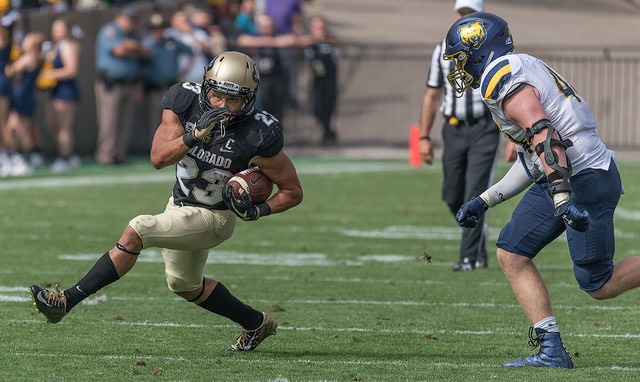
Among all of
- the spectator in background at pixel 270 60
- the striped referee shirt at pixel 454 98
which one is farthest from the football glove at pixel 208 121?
the spectator in background at pixel 270 60

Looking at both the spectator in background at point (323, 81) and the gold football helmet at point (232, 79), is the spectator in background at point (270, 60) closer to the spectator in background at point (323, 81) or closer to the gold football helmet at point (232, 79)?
the spectator in background at point (323, 81)

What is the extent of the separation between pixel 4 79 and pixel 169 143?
1098cm

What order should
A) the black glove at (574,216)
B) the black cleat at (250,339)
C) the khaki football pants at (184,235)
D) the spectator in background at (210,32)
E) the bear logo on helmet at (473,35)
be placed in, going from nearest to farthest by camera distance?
the black glove at (574,216)
the bear logo on helmet at (473,35)
the khaki football pants at (184,235)
the black cleat at (250,339)
the spectator in background at (210,32)

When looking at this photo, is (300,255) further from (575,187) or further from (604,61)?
(604,61)

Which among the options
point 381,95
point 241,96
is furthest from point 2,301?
point 381,95

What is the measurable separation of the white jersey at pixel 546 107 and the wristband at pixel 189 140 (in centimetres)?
127

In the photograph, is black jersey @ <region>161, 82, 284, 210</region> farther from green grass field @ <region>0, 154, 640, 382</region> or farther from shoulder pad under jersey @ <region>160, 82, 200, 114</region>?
green grass field @ <region>0, 154, 640, 382</region>

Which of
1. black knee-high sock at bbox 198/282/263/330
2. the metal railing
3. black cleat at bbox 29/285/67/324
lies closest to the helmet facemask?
black knee-high sock at bbox 198/282/263/330

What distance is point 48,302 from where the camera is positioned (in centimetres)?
625

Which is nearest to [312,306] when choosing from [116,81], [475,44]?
[475,44]

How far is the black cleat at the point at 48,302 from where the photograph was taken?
20.5 feet

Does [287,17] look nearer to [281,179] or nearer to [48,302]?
[281,179]

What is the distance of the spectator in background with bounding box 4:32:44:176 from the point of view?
661 inches

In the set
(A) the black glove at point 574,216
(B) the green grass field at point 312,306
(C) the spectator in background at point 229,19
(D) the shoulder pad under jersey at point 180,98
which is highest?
(D) the shoulder pad under jersey at point 180,98
